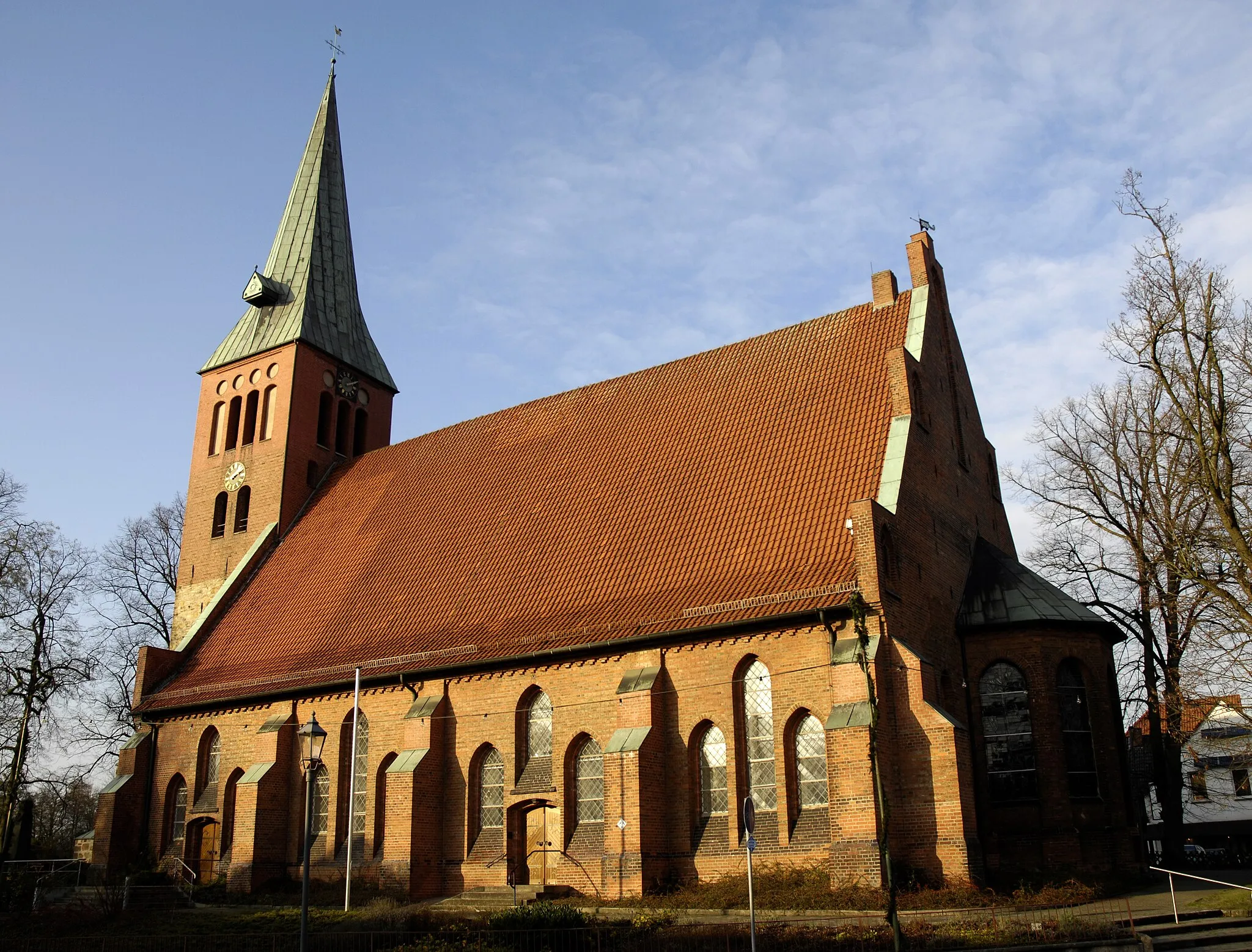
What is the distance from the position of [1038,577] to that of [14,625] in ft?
96.4

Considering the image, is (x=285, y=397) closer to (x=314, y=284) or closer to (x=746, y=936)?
(x=314, y=284)

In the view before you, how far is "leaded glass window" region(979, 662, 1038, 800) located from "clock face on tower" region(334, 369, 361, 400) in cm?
2306

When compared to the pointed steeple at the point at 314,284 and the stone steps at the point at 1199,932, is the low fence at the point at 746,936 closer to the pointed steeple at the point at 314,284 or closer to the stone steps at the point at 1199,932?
the stone steps at the point at 1199,932

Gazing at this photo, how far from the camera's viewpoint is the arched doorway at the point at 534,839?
2231 cm

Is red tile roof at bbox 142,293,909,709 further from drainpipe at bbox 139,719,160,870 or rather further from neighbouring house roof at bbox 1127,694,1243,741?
neighbouring house roof at bbox 1127,694,1243,741

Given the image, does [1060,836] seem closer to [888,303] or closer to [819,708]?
[819,708]

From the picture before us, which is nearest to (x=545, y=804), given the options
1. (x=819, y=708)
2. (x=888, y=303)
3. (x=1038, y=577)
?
(x=819, y=708)

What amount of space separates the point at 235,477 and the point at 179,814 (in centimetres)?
1073

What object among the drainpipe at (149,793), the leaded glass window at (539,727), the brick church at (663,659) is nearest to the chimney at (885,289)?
the brick church at (663,659)

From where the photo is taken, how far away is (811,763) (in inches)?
782

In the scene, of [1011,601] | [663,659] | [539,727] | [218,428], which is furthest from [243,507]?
[1011,601]

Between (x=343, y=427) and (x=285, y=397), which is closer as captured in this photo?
(x=285, y=397)

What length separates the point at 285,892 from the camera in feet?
83.9

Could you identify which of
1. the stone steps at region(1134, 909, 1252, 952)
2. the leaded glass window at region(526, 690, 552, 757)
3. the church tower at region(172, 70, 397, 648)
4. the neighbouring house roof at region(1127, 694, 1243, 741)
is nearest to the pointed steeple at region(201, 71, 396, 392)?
the church tower at region(172, 70, 397, 648)
